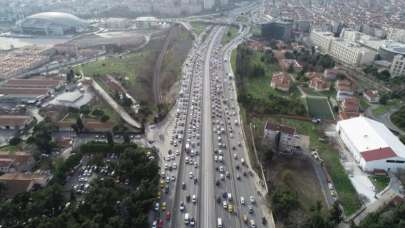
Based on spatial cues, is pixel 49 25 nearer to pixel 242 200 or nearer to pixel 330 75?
pixel 330 75

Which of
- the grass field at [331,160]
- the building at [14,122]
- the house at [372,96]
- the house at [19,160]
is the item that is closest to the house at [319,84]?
the house at [372,96]

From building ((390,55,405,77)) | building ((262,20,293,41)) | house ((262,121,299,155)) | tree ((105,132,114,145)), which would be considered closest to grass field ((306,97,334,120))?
house ((262,121,299,155))

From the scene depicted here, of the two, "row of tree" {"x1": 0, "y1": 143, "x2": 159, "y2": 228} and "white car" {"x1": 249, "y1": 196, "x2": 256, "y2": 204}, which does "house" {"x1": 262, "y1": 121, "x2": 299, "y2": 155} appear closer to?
"white car" {"x1": 249, "y1": 196, "x2": 256, "y2": 204}

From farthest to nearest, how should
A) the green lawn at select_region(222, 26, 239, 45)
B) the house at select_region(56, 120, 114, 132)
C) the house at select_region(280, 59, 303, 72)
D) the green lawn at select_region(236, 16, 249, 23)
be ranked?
the green lawn at select_region(236, 16, 249, 23) < the green lawn at select_region(222, 26, 239, 45) < the house at select_region(280, 59, 303, 72) < the house at select_region(56, 120, 114, 132)

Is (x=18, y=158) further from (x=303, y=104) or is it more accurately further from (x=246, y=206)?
(x=303, y=104)

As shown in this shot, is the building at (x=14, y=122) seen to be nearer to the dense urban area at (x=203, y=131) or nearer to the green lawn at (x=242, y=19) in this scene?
the dense urban area at (x=203, y=131)
